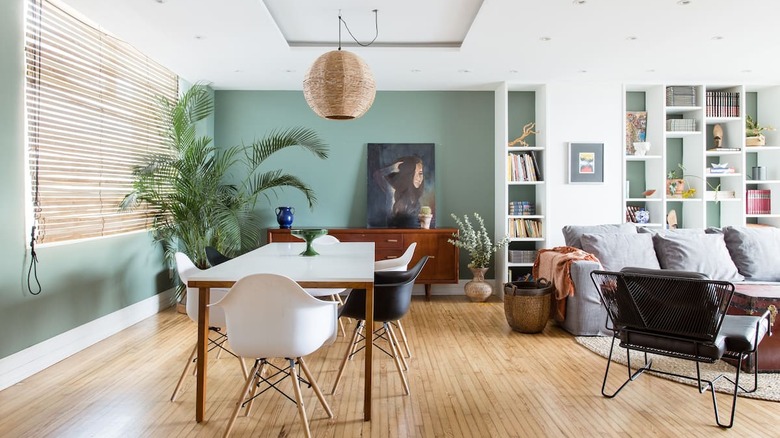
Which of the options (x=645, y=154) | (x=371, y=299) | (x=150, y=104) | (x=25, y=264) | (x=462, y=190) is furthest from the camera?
(x=462, y=190)

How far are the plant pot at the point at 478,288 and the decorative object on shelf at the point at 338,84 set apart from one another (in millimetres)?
3221

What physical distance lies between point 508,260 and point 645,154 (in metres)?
2.02

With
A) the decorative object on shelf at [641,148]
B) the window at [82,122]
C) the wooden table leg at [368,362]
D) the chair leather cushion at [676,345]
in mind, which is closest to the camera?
the wooden table leg at [368,362]

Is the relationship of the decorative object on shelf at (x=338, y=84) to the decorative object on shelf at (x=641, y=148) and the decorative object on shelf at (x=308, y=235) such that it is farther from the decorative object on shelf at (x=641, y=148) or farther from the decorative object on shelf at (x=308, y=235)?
the decorative object on shelf at (x=641, y=148)

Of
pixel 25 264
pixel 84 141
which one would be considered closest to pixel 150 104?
pixel 84 141

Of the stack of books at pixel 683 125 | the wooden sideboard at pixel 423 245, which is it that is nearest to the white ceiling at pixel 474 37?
the stack of books at pixel 683 125

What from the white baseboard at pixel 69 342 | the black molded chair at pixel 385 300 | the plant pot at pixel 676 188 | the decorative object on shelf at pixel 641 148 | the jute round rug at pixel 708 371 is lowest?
the jute round rug at pixel 708 371

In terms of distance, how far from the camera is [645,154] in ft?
21.2

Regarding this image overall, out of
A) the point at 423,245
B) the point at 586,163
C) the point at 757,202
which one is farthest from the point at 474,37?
the point at 757,202

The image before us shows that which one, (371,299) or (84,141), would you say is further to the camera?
(84,141)

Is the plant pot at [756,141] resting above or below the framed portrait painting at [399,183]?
above

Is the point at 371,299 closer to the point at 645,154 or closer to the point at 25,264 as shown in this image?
the point at 25,264

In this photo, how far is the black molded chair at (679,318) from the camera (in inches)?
112

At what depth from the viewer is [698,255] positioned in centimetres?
499
